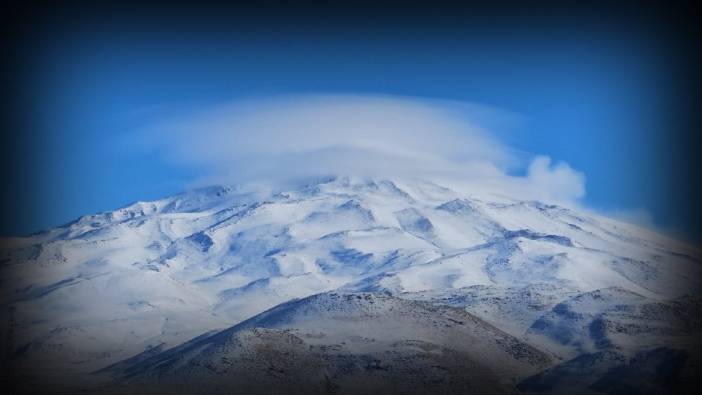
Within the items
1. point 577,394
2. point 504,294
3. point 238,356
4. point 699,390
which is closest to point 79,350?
point 238,356

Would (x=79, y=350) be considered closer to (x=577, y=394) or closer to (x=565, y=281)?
(x=577, y=394)

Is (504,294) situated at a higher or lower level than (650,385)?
higher

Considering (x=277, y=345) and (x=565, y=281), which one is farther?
(x=565, y=281)

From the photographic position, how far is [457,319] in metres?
110

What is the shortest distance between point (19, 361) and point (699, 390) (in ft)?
299

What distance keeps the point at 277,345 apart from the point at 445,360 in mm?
17660

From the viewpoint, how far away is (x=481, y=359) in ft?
321

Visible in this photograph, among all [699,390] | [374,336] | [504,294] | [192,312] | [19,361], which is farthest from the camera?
[192,312]

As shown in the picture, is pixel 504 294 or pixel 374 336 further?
pixel 504 294

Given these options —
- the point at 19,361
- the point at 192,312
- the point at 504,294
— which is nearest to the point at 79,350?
the point at 19,361

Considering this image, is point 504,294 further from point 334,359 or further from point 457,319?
point 334,359

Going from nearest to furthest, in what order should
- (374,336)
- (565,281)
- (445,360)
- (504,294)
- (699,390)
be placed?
1. (699,390)
2. (445,360)
3. (374,336)
4. (504,294)
5. (565,281)

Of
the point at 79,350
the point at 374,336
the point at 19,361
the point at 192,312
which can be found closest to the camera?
the point at 374,336

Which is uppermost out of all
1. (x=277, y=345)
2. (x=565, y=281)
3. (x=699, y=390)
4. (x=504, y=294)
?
(x=565, y=281)
